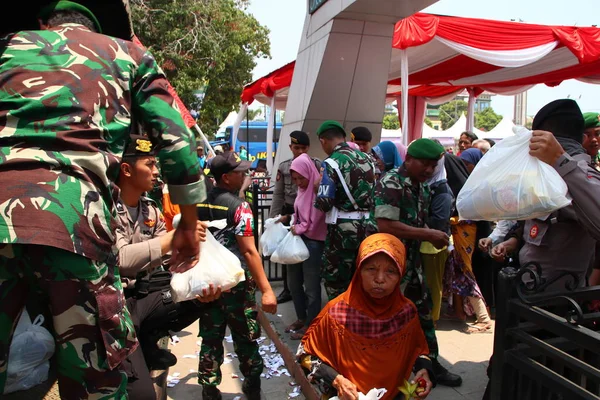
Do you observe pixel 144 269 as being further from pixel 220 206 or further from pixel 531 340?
pixel 531 340

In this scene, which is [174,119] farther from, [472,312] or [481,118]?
[481,118]

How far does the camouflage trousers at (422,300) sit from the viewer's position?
10.5ft

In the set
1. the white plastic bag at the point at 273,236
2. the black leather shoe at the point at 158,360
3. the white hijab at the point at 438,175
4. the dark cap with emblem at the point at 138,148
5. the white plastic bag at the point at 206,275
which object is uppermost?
the dark cap with emblem at the point at 138,148

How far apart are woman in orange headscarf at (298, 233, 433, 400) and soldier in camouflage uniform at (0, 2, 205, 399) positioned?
116 centimetres

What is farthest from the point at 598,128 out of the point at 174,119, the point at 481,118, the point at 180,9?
the point at 481,118

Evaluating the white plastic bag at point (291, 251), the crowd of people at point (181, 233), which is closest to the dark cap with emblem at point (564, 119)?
the crowd of people at point (181, 233)

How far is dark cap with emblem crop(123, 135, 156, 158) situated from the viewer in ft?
8.91

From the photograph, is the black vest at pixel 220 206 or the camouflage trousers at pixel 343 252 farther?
the camouflage trousers at pixel 343 252

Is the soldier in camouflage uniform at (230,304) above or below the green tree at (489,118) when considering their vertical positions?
below

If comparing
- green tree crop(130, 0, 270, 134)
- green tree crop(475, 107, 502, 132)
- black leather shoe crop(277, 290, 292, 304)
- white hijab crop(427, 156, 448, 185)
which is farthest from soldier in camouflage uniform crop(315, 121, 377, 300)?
green tree crop(475, 107, 502, 132)

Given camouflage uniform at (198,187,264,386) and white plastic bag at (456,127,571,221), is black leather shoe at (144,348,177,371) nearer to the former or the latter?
camouflage uniform at (198,187,264,386)

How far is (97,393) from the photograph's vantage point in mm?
1639

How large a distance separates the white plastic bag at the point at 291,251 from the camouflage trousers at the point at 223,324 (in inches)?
39.1

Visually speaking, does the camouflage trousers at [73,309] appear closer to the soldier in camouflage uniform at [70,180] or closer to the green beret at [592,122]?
the soldier in camouflage uniform at [70,180]
